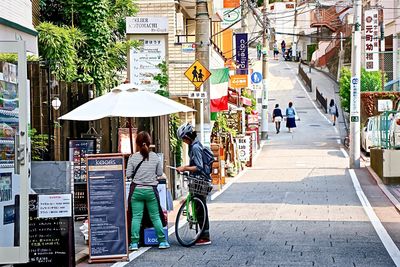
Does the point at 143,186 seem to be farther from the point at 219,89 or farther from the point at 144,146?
the point at 219,89

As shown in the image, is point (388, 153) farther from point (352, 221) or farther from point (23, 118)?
point (23, 118)

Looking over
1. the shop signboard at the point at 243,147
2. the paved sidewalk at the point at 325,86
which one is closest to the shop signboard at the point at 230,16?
the paved sidewalk at the point at 325,86

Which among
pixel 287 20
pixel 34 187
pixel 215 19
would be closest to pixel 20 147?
pixel 34 187

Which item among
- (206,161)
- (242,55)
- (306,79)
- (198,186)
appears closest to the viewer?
(198,186)

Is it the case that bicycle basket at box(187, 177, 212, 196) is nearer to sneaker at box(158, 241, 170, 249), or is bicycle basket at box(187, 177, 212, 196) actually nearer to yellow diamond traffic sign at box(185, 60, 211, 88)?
sneaker at box(158, 241, 170, 249)

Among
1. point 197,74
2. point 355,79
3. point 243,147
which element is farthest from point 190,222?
point 355,79

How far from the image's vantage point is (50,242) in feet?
34.3

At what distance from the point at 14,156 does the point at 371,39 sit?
35657mm

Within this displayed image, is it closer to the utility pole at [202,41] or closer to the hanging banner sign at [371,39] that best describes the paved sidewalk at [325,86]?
the hanging banner sign at [371,39]

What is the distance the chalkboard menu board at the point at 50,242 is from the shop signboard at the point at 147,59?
11096 millimetres

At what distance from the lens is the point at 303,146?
41.0 m

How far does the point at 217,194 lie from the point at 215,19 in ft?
56.4

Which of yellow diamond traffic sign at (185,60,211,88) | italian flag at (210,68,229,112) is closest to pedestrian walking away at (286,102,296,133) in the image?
italian flag at (210,68,229,112)

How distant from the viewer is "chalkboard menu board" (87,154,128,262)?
471 inches
